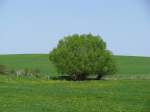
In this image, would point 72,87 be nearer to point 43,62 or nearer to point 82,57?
point 82,57

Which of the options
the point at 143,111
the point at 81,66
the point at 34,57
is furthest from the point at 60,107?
the point at 34,57

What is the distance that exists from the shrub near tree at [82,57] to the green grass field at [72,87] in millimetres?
2679

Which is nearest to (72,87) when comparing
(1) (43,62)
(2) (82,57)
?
(2) (82,57)

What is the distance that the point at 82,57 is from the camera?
78375 mm

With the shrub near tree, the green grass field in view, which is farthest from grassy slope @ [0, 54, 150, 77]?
the shrub near tree

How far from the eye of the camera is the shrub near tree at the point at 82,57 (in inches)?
3051

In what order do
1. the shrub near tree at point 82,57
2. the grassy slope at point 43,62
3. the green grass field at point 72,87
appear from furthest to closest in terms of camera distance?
1. the grassy slope at point 43,62
2. the shrub near tree at point 82,57
3. the green grass field at point 72,87

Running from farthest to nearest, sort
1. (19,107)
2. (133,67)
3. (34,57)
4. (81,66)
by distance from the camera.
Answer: (34,57), (133,67), (81,66), (19,107)

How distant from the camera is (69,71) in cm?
7762

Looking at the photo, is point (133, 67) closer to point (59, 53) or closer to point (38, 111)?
point (59, 53)

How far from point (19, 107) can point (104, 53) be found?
192 ft

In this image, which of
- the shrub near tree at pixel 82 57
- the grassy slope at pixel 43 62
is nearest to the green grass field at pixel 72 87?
the grassy slope at pixel 43 62

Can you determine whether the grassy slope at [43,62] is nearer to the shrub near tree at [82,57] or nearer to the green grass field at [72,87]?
the green grass field at [72,87]

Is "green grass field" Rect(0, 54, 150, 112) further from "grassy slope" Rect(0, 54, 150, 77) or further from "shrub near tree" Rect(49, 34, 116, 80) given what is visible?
"shrub near tree" Rect(49, 34, 116, 80)
